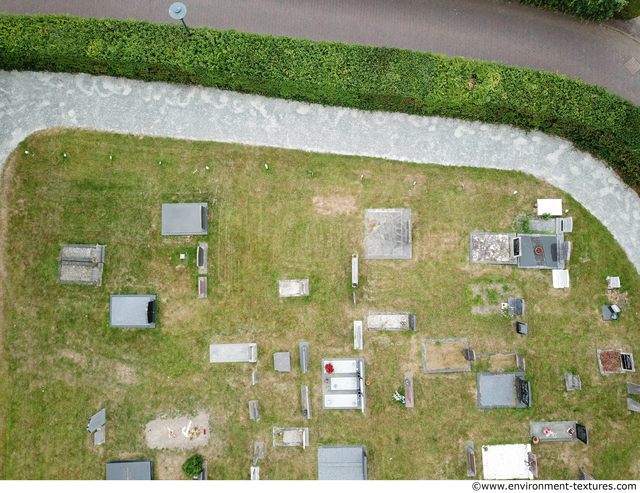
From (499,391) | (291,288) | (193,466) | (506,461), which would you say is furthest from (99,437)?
(506,461)

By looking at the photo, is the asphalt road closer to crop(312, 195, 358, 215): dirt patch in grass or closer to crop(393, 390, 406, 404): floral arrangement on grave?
crop(312, 195, 358, 215): dirt patch in grass

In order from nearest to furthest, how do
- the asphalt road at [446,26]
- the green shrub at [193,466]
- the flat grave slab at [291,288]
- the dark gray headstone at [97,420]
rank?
1. the green shrub at [193,466]
2. the dark gray headstone at [97,420]
3. the flat grave slab at [291,288]
4. the asphalt road at [446,26]

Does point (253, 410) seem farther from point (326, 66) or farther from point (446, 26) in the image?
point (446, 26)

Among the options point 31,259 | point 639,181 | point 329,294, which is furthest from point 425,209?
point 31,259

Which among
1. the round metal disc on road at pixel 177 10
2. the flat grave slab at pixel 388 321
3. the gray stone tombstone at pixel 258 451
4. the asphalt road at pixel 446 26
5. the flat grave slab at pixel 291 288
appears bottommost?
the gray stone tombstone at pixel 258 451

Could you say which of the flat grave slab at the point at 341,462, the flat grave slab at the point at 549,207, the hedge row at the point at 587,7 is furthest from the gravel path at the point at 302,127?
the flat grave slab at the point at 341,462

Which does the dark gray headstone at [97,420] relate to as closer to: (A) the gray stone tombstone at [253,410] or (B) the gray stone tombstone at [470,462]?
(A) the gray stone tombstone at [253,410]

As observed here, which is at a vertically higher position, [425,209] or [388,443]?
[425,209]
